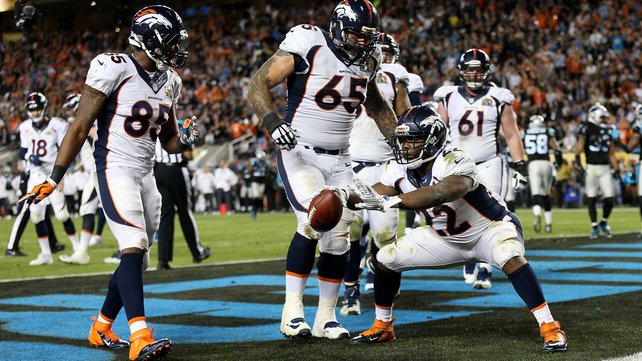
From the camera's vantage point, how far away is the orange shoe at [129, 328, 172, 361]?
4.96m

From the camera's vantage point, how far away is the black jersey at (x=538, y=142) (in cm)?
1608

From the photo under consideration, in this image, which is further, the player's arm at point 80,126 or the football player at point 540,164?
the football player at point 540,164

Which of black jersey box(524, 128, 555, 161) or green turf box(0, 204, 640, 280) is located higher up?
black jersey box(524, 128, 555, 161)

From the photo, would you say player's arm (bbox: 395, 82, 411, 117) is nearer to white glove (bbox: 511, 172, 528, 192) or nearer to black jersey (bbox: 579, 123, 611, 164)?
white glove (bbox: 511, 172, 528, 192)

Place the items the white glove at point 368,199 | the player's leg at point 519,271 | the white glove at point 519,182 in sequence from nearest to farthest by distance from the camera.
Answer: the white glove at point 368,199 → the player's leg at point 519,271 → the white glove at point 519,182

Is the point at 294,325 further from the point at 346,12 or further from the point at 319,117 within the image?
the point at 346,12

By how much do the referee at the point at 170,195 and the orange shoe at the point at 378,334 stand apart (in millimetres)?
5497

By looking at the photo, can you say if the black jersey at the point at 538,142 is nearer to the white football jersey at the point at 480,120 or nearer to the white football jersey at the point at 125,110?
the white football jersey at the point at 480,120

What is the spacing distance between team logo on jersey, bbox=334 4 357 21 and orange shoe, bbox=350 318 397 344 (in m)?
1.72

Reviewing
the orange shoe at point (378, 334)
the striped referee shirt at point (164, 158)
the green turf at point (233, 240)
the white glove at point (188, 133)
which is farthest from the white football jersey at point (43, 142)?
the orange shoe at point (378, 334)

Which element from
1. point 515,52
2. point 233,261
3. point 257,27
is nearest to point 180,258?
point 233,261

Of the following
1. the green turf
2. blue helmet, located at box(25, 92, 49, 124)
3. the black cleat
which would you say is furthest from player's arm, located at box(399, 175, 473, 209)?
blue helmet, located at box(25, 92, 49, 124)

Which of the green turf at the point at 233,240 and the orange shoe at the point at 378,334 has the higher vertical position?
the orange shoe at the point at 378,334

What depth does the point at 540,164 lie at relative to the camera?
1647 centimetres
